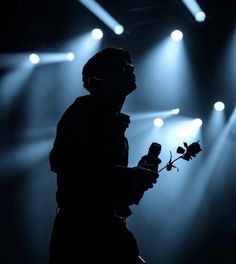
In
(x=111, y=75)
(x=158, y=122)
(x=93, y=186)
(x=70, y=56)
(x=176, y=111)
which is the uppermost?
(x=70, y=56)

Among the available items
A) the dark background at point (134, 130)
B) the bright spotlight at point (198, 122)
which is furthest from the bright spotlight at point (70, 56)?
the bright spotlight at point (198, 122)

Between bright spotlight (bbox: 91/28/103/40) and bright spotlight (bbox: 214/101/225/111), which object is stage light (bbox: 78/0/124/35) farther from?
bright spotlight (bbox: 214/101/225/111)

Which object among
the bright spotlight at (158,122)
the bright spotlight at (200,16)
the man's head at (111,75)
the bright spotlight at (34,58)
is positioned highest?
the bright spotlight at (200,16)

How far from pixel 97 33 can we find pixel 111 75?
4609 mm

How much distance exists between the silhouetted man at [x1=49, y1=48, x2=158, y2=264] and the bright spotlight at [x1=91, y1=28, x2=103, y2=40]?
470 centimetres

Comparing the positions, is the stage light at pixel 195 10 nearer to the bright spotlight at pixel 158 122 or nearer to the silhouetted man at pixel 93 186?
the bright spotlight at pixel 158 122

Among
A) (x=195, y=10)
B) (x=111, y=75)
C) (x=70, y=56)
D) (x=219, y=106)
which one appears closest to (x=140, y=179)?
(x=111, y=75)

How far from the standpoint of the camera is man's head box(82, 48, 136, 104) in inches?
67.9

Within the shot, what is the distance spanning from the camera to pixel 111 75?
1738mm

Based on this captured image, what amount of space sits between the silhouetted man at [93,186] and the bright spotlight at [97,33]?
4701 millimetres

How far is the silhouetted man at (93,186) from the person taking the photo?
1512mm

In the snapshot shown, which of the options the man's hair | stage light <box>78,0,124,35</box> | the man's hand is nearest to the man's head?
the man's hair

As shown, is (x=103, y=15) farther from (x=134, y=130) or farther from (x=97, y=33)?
(x=134, y=130)

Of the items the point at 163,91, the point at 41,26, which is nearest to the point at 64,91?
the point at 41,26
